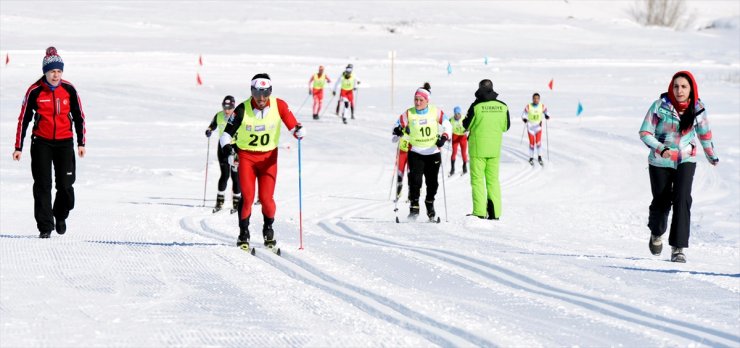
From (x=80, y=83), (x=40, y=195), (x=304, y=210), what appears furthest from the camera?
(x=80, y=83)

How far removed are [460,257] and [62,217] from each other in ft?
14.1

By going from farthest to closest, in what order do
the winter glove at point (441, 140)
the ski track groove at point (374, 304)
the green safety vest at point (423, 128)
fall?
the green safety vest at point (423, 128) < the winter glove at point (441, 140) < the ski track groove at point (374, 304)

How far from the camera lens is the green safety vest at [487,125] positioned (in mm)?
12586

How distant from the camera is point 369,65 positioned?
50656 millimetres

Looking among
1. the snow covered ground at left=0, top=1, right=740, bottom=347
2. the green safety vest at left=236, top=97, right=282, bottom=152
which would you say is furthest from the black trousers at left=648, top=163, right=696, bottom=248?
the green safety vest at left=236, top=97, right=282, bottom=152

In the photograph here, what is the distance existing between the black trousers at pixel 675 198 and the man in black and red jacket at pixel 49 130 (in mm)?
5454

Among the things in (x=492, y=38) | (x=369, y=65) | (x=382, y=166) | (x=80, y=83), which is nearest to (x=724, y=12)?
(x=492, y=38)

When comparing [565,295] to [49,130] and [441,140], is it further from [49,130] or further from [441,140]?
[49,130]

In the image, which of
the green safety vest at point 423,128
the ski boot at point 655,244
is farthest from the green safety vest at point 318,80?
the ski boot at point 655,244

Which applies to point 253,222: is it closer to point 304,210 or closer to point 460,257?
point 304,210

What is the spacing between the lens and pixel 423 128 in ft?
41.0

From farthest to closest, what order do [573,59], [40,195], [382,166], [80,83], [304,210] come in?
Answer: [573,59] → [80,83] → [382,166] → [304,210] → [40,195]

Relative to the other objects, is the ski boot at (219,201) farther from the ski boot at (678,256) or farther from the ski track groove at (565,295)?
the ski boot at (678,256)

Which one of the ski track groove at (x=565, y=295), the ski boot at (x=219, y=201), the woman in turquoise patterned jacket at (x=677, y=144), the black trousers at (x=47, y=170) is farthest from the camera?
the ski boot at (x=219, y=201)
